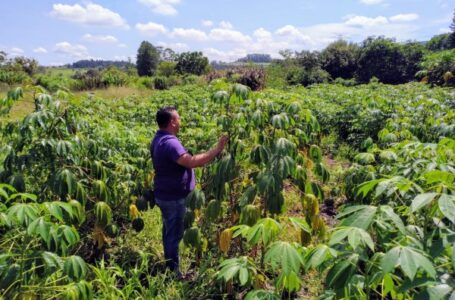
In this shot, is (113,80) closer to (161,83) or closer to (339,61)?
(161,83)

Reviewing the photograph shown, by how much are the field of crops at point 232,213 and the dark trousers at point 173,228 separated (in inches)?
5.8

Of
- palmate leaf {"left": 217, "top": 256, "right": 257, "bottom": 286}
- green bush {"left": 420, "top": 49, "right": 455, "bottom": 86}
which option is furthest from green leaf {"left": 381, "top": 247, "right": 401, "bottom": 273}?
green bush {"left": 420, "top": 49, "right": 455, "bottom": 86}

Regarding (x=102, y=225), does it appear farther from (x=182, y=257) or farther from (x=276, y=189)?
(x=276, y=189)

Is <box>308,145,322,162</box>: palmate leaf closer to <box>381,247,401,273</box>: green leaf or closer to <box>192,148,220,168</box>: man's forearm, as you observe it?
<box>192,148,220,168</box>: man's forearm

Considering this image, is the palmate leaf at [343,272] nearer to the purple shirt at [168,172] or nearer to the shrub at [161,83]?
the purple shirt at [168,172]

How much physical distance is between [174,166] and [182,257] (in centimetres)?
94

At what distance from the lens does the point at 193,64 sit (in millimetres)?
33500

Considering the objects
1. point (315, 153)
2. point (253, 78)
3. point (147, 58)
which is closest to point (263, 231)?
point (315, 153)

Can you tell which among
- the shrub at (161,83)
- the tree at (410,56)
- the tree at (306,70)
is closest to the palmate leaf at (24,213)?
the tree at (306,70)

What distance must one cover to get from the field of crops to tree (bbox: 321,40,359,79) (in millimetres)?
22620

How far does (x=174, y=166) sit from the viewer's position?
3.11 metres

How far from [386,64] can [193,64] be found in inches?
598

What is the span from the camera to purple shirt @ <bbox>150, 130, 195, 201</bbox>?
3.06 metres

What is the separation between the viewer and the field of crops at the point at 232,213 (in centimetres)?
136
